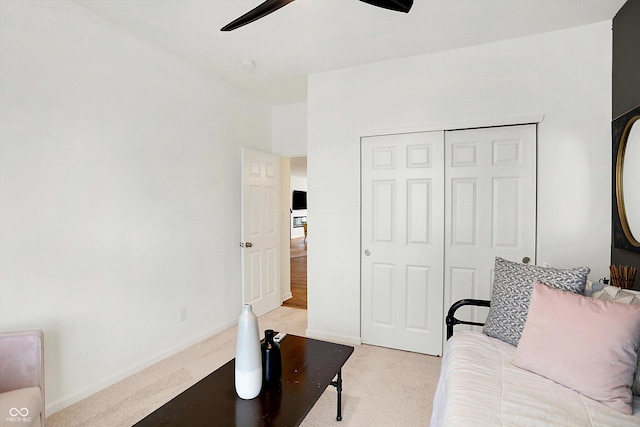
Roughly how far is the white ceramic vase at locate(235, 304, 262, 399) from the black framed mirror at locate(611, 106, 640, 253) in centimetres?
228

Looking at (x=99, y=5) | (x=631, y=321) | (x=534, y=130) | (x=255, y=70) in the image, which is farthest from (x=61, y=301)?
(x=534, y=130)

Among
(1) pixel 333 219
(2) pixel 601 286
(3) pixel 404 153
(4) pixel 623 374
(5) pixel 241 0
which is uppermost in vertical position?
(5) pixel 241 0

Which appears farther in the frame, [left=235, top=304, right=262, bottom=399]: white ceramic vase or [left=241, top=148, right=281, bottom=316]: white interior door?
[left=241, top=148, right=281, bottom=316]: white interior door

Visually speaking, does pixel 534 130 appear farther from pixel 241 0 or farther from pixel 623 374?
pixel 241 0

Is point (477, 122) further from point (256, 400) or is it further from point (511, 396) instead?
point (256, 400)

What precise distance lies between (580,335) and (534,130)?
175 cm

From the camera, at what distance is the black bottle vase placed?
1.54m

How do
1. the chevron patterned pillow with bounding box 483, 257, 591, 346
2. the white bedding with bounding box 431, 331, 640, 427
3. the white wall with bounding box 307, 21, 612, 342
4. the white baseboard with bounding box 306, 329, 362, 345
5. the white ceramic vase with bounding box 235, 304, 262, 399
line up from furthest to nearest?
the white baseboard with bounding box 306, 329, 362, 345
the white wall with bounding box 307, 21, 612, 342
the chevron patterned pillow with bounding box 483, 257, 591, 346
the white ceramic vase with bounding box 235, 304, 262, 399
the white bedding with bounding box 431, 331, 640, 427

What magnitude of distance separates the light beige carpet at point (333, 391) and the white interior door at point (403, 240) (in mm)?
218

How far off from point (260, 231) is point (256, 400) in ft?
8.49

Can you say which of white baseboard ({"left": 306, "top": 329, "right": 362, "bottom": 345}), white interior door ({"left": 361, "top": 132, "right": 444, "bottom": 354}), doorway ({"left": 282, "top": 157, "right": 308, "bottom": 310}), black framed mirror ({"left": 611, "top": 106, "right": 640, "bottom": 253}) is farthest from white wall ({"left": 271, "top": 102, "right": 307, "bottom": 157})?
black framed mirror ({"left": 611, "top": 106, "right": 640, "bottom": 253})

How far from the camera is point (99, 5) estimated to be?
2.18m

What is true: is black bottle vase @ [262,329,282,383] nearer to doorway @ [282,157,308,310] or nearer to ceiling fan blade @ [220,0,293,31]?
ceiling fan blade @ [220,0,293,31]

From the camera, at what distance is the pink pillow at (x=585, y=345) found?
1.28m
